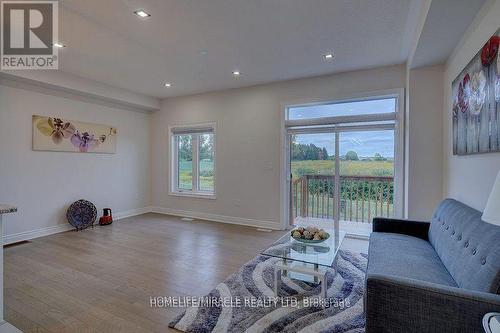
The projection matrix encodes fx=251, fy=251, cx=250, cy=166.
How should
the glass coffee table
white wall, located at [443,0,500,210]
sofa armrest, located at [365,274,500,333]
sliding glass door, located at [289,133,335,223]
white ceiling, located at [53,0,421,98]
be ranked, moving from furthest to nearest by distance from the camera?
sliding glass door, located at [289,133,335,223]
white ceiling, located at [53,0,421,98]
the glass coffee table
white wall, located at [443,0,500,210]
sofa armrest, located at [365,274,500,333]

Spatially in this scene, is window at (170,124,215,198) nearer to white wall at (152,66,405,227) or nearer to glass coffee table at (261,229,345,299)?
white wall at (152,66,405,227)

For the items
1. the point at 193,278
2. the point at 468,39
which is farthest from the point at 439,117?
the point at 193,278

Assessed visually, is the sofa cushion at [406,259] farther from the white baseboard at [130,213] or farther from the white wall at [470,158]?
the white baseboard at [130,213]

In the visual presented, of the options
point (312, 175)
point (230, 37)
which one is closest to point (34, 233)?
point (230, 37)

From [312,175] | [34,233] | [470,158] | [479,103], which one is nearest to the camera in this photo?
[479,103]

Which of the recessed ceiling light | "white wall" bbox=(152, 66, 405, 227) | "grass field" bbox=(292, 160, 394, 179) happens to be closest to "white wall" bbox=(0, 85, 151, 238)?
"white wall" bbox=(152, 66, 405, 227)

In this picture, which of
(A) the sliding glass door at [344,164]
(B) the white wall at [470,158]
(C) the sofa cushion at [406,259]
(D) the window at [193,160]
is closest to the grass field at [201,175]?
(D) the window at [193,160]

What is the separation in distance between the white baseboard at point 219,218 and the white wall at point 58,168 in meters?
0.60

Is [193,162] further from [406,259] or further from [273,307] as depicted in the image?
[406,259]

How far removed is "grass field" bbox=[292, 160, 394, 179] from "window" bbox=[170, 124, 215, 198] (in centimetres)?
195

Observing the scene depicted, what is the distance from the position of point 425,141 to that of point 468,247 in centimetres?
208

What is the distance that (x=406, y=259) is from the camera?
6.69 ft

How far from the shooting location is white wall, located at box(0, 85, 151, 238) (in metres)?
3.88

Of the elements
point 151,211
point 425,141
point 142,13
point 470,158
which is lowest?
point 151,211
